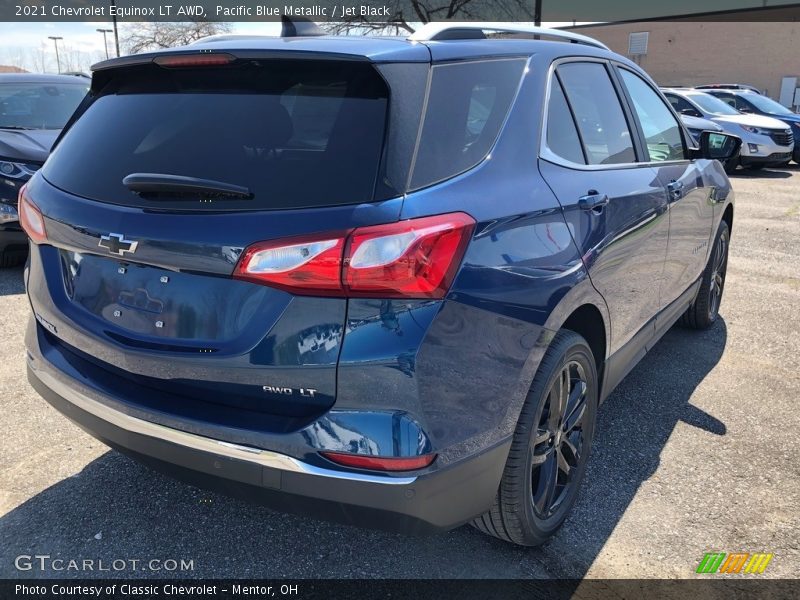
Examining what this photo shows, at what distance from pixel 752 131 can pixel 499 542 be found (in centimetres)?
1446

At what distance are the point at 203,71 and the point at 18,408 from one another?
2297 millimetres

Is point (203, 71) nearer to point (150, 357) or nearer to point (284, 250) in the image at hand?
point (284, 250)

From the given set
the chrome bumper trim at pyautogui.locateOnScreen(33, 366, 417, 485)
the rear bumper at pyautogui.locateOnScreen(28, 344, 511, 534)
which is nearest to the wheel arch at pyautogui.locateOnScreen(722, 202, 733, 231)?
the rear bumper at pyautogui.locateOnScreen(28, 344, 511, 534)

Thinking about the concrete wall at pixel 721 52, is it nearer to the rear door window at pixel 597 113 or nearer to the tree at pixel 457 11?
the tree at pixel 457 11

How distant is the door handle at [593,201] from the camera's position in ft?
8.26

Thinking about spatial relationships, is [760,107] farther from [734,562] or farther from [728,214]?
[734,562]

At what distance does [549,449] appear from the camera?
256cm

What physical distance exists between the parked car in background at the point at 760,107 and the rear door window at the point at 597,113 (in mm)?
14872

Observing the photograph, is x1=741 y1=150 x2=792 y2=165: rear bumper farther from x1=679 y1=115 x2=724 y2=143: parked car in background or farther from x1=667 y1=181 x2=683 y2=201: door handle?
x1=667 y1=181 x2=683 y2=201: door handle

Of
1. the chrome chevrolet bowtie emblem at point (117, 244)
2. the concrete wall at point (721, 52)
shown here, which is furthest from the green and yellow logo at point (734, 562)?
the concrete wall at point (721, 52)

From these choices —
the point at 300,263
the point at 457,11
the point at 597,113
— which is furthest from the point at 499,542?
the point at 457,11

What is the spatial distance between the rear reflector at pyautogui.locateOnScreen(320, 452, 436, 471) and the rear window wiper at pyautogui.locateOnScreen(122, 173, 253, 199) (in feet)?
Result: 2.48

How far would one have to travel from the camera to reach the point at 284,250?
1.80 meters

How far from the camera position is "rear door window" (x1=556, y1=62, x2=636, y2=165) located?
2805mm
